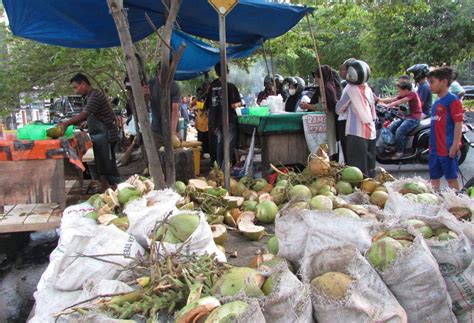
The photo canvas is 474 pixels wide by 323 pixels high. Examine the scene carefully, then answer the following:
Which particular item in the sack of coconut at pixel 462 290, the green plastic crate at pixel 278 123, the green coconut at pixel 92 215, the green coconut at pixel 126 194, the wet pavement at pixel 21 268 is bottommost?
the wet pavement at pixel 21 268

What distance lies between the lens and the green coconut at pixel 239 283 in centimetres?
163

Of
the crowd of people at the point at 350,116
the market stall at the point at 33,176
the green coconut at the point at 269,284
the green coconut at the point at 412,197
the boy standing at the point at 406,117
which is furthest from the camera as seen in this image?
the boy standing at the point at 406,117

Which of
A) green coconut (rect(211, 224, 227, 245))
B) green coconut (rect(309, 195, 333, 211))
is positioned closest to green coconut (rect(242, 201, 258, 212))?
green coconut (rect(211, 224, 227, 245))

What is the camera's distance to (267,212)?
329 cm

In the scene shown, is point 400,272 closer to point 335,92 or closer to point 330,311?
point 330,311

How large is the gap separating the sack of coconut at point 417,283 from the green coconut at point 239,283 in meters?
0.53

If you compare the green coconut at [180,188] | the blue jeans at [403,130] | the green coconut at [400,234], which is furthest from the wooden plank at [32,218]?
the blue jeans at [403,130]

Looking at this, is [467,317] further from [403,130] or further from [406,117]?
[406,117]

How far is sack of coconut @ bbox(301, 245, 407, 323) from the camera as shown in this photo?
1549 mm

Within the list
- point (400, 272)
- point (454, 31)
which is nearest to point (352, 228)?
point (400, 272)

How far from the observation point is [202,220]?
7.72 feet

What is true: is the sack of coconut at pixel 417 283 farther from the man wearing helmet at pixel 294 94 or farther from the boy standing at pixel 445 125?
the man wearing helmet at pixel 294 94

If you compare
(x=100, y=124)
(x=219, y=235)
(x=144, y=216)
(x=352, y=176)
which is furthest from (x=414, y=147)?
(x=144, y=216)

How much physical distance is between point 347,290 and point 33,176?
379 centimetres
